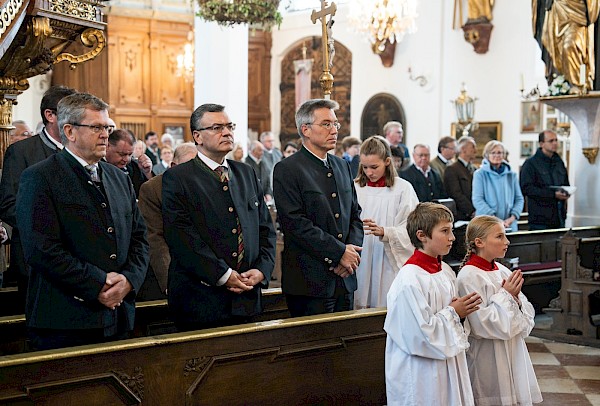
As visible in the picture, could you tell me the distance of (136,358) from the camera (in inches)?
138

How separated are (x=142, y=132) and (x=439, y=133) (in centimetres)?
599

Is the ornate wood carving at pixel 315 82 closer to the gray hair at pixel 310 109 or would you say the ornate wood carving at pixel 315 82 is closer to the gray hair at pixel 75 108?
the gray hair at pixel 310 109

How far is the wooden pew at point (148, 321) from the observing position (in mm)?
4094

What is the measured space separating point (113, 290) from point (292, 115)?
15526 millimetres

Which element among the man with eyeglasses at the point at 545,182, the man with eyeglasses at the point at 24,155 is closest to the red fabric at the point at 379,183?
the man with eyeglasses at the point at 24,155

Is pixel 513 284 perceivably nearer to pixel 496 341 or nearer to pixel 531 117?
pixel 496 341

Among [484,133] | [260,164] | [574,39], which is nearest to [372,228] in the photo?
[574,39]

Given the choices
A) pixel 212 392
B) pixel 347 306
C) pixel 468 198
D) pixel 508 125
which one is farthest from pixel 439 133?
pixel 212 392

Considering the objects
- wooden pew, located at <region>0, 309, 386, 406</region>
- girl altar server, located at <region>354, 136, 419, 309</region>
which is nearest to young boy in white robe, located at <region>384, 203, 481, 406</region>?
wooden pew, located at <region>0, 309, 386, 406</region>

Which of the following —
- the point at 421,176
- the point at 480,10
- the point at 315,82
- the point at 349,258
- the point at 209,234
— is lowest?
the point at 349,258

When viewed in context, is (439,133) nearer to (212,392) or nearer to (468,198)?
(468,198)

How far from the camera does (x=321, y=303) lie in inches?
173

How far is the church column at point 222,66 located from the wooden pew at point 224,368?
719 centimetres

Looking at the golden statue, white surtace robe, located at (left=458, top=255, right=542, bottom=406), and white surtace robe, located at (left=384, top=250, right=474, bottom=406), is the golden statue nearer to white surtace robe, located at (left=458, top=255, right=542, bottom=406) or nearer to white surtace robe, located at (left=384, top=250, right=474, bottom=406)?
white surtace robe, located at (left=458, top=255, right=542, bottom=406)
